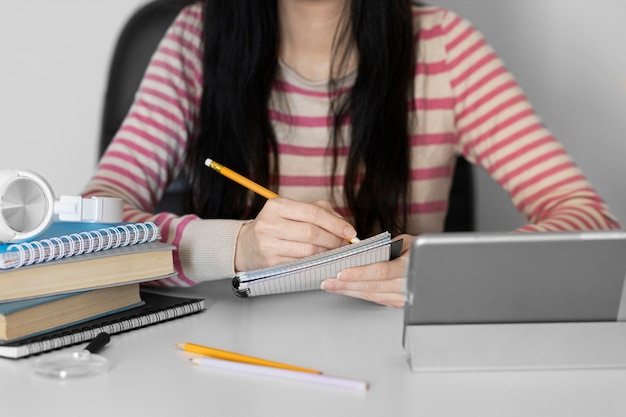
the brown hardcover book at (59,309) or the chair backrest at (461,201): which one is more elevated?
the chair backrest at (461,201)

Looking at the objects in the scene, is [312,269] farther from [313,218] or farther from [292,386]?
[292,386]

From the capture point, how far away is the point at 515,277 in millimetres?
783

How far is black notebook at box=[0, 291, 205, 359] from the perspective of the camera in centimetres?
85

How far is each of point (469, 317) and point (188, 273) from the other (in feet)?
1.59

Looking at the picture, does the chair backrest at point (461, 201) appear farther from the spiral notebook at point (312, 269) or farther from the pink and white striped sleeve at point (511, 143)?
the spiral notebook at point (312, 269)

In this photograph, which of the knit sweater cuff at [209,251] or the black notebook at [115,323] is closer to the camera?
the black notebook at [115,323]

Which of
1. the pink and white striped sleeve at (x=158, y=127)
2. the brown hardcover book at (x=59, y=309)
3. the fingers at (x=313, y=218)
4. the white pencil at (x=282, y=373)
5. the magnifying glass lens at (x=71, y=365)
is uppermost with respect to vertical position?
the pink and white striped sleeve at (x=158, y=127)

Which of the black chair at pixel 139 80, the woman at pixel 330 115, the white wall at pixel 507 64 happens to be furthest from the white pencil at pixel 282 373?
the white wall at pixel 507 64

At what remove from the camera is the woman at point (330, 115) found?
5.04 feet

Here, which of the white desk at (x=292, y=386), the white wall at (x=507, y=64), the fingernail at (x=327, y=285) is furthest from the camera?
the white wall at (x=507, y=64)

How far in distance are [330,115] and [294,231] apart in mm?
557

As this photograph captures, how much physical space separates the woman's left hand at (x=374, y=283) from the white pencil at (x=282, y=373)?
0.72 ft

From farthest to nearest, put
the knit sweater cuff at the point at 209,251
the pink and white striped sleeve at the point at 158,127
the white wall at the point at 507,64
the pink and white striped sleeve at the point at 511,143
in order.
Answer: the white wall at the point at 507,64
the pink and white striped sleeve at the point at 158,127
the pink and white striped sleeve at the point at 511,143
the knit sweater cuff at the point at 209,251

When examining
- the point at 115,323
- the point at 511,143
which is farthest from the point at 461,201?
the point at 115,323
